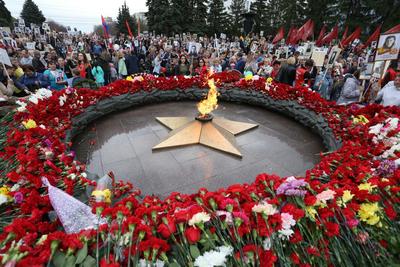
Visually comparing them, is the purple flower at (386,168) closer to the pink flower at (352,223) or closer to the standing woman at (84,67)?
the pink flower at (352,223)

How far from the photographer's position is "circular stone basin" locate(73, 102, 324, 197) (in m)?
3.24

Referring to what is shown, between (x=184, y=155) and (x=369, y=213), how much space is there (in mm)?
2603

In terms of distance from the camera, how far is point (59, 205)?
188cm

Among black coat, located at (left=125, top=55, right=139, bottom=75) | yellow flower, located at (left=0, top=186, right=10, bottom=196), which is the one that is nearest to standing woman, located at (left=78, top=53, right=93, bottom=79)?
black coat, located at (left=125, top=55, right=139, bottom=75)

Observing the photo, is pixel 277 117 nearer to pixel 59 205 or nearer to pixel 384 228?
pixel 384 228

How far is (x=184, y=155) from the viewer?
12.5 feet

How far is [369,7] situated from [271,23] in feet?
64.4

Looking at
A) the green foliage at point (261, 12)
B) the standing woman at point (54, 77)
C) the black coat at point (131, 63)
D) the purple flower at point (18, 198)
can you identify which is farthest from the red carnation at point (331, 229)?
the green foliage at point (261, 12)

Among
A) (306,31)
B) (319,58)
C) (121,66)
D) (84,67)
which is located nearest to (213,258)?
(84,67)

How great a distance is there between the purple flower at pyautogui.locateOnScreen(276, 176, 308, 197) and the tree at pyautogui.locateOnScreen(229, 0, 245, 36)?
137 ft

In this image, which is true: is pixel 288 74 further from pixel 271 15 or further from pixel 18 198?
pixel 271 15

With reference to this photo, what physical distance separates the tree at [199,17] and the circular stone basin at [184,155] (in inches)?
1266

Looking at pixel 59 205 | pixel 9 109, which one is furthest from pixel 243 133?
pixel 9 109

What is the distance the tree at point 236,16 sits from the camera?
3966 centimetres
